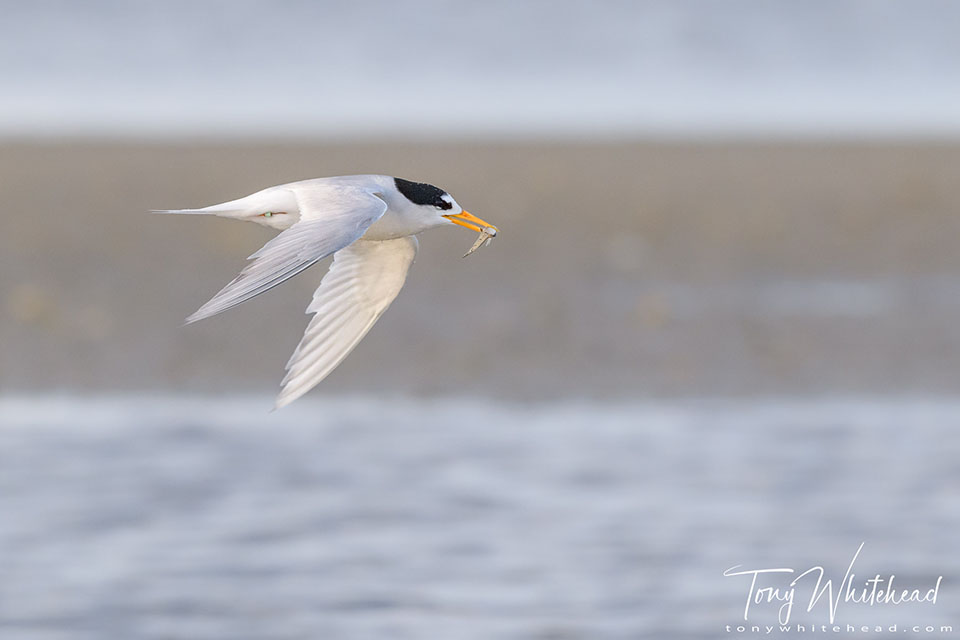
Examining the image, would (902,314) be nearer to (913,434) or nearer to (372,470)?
(913,434)

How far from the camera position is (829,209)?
57.3 feet

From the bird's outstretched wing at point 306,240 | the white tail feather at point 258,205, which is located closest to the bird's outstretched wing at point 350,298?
the white tail feather at point 258,205

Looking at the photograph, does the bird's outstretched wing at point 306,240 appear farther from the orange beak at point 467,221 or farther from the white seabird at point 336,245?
A: the orange beak at point 467,221

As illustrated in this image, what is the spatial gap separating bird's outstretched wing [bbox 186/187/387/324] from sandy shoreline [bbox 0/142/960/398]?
20.3ft

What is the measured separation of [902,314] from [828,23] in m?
23.9

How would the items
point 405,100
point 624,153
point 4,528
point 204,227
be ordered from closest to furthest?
point 4,528 < point 204,227 < point 624,153 < point 405,100

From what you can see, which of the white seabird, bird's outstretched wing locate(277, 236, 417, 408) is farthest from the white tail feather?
bird's outstretched wing locate(277, 236, 417, 408)

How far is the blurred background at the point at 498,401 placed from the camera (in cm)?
876

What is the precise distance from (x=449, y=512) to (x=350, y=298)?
3.12m

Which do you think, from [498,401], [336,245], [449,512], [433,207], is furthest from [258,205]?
[498,401]

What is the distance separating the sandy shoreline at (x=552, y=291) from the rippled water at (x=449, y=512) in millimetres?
437

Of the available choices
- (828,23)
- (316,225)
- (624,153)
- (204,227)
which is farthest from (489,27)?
(316,225)

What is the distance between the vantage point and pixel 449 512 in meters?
9.85

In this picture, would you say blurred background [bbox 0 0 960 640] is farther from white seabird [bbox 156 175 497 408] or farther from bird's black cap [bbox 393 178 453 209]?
bird's black cap [bbox 393 178 453 209]
